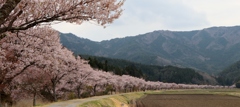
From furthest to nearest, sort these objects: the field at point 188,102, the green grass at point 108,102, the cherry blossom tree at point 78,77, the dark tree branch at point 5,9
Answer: the cherry blossom tree at point 78,77
the field at point 188,102
the green grass at point 108,102
the dark tree branch at point 5,9

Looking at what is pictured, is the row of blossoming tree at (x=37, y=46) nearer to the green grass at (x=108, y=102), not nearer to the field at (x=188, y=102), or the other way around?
the green grass at (x=108, y=102)

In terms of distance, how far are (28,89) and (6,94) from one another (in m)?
4.47

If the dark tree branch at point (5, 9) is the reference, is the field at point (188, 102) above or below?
below

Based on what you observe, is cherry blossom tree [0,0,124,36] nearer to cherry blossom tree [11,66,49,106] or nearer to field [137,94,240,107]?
cherry blossom tree [11,66,49,106]

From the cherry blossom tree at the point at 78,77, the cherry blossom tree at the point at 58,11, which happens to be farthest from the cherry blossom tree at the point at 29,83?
the cherry blossom tree at the point at 58,11

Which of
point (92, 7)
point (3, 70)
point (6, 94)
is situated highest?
point (92, 7)

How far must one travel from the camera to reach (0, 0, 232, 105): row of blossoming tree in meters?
12.5

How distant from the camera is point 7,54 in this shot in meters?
26.5

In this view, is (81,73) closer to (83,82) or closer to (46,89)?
(83,82)

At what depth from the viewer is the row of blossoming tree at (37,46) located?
1247 centimetres

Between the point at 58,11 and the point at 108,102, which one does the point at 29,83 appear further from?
the point at 58,11

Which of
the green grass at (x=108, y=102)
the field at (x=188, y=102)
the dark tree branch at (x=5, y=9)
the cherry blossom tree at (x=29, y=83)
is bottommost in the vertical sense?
the field at (x=188, y=102)

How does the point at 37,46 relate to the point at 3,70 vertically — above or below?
above

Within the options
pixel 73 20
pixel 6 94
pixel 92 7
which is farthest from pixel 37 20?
pixel 6 94
